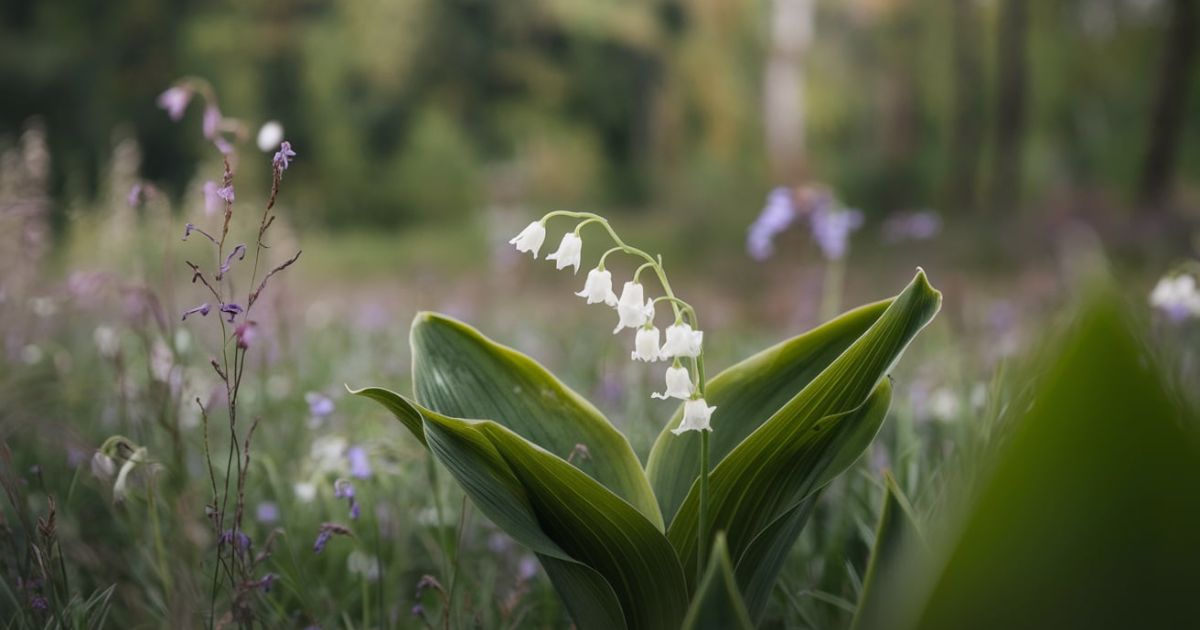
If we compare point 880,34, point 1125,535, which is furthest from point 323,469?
point 880,34

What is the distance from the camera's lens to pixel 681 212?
9.38 m

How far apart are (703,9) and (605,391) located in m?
10.9

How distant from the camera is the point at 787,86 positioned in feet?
37.0

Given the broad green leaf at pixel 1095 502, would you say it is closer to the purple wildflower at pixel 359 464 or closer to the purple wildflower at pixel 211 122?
the purple wildflower at pixel 359 464

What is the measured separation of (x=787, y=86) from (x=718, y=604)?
11246 millimetres

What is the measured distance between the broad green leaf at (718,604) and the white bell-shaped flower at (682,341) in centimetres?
20

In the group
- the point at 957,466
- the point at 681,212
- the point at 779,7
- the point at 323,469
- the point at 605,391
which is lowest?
the point at 957,466

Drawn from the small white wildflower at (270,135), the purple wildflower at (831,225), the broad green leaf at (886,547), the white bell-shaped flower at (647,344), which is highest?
the purple wildflower at (831,225)

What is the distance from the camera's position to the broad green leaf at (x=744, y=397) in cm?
97

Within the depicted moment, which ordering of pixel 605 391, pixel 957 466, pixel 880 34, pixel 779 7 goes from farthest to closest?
pixel 880 34 < pixel 779 7 < pixel 605 391 < pixel 957 466

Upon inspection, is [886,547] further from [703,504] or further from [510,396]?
[510,396]

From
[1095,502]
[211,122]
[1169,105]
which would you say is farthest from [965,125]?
[1095,502]

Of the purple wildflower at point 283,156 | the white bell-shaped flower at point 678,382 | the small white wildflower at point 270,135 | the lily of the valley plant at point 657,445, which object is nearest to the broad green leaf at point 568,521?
the lily of the valley plant at point 657,445

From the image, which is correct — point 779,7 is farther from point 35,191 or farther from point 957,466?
point 957,466
